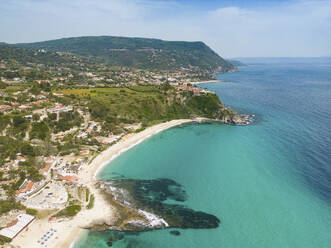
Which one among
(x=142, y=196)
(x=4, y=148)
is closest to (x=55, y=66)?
(x=4, y=148)

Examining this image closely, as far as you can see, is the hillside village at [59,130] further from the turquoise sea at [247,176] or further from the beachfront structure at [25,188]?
the turquoise sea at [247,176]

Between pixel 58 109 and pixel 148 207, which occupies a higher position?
pixel 58 109

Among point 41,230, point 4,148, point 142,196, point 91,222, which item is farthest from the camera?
point 4,148

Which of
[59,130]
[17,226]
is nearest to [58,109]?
[59,130]

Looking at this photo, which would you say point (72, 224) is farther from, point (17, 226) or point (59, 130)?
point (59, 130)

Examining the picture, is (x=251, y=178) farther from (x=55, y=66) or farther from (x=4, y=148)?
(x=55, y=66)

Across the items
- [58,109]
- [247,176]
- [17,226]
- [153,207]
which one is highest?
[58,109]

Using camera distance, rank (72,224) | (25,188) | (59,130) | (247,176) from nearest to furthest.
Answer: (72,224), (25,188), (247,176), (59,130)
